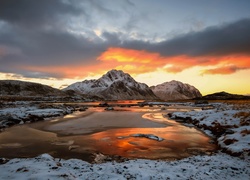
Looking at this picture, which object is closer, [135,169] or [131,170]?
[131,170]

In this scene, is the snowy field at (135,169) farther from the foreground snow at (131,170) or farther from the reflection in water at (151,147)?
the reflection in water at (151,147)

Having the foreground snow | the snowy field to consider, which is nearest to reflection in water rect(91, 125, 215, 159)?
the snowy field

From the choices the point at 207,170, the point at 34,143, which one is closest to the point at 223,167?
the point at 207,170

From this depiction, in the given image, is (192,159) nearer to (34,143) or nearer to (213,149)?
(213,149)

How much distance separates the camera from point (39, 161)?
507 inches

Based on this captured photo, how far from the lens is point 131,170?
456 inches

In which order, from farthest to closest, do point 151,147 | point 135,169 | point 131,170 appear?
point 151,147 → point 135,169 → point 131,170

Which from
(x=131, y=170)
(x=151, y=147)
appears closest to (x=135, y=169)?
(x=131, y=170)

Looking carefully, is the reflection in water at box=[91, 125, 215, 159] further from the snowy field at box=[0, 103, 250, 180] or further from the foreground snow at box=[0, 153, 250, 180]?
the foreground snow at box=[0, 153, 250, 180]

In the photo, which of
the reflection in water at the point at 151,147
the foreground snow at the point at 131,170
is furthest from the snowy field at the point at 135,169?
the reflection in water at the point at 151,147

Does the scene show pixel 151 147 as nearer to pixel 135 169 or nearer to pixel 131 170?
pixel 135 169

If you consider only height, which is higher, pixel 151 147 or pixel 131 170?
pixel 131 170

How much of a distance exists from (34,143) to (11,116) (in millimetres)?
20378

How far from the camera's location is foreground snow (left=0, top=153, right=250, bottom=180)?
10.3 meters
